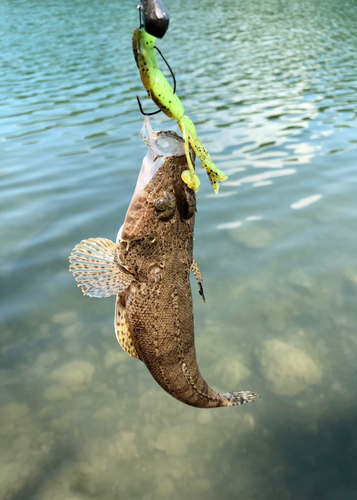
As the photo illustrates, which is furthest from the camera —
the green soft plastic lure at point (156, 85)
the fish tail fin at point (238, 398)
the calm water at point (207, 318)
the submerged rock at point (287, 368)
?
the submerged rock at point (287, 368)

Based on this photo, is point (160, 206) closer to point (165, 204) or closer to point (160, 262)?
point (165, 204)

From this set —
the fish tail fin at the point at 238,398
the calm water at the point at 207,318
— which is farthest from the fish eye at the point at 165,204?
the calm water at the point at 207,318

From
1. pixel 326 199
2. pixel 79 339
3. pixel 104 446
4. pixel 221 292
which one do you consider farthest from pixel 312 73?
pixel 104 446

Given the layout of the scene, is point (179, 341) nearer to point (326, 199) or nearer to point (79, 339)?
point (79, 339)

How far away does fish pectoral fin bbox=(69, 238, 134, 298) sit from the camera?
264cm

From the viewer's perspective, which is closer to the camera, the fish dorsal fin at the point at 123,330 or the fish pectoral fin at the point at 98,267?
the fish pectoral fin at the point at 98,267

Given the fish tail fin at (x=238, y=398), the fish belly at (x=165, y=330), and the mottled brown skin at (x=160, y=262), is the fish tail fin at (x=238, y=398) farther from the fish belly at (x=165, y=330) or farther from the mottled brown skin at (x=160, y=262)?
the mottled brown skin at (x=160, y=262)

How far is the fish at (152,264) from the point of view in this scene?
8.71ft

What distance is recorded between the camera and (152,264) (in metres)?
2.72

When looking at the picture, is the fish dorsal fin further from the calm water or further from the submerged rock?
the submerged rock

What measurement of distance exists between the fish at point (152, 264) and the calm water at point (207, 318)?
163 centimetres

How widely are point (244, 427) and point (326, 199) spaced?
199 inches

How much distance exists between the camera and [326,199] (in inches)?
315

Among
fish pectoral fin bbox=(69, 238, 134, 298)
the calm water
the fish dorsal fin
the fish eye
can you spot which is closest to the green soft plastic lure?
the fish eye
